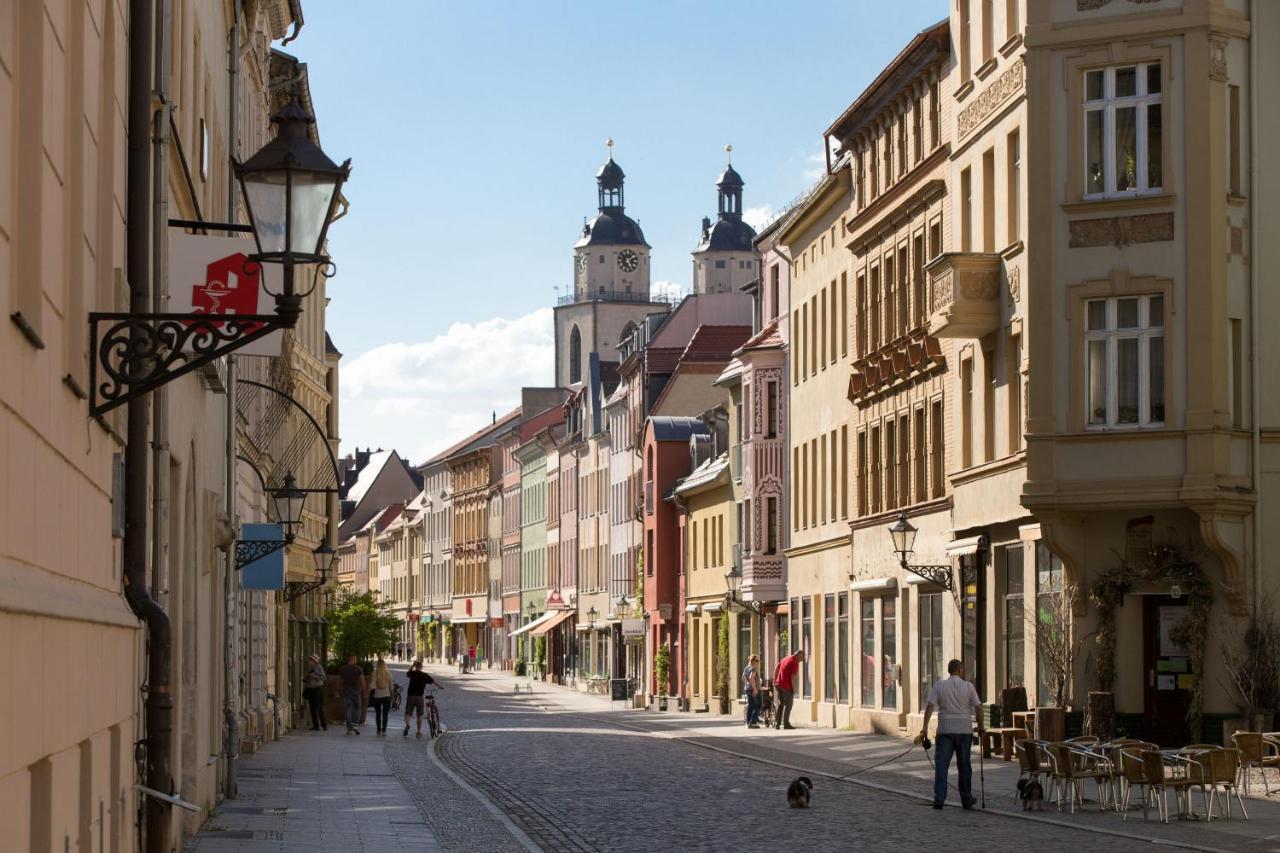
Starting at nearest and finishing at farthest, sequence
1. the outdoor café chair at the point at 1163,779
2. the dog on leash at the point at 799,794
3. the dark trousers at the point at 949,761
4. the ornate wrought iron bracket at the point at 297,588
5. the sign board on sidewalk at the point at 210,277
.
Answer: the sign board on sidewalk at the point at 210,277 → the outdoor café chair at the point at 1163,779 → the dark trousers at the point at 949,761 → the dog on leash at the point at 799,794 → the ornate wrought iron bracket at the point at 297,588

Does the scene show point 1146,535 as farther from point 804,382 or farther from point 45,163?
point 45,163

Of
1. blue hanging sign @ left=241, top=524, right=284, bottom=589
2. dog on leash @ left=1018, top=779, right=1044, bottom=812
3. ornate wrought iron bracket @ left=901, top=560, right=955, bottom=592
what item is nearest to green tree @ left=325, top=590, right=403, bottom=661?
ornate wrought iron bracket @ left=901, top=560, right=955, bottom=592

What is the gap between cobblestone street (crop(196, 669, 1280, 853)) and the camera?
20.7 meters

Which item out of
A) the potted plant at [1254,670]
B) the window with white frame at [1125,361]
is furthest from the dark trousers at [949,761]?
the window with white frame at [1125,361]

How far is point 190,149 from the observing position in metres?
18.3

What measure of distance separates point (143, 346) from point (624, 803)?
58.8 ft

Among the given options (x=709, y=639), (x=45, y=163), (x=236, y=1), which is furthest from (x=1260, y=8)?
(x=709, y=639)

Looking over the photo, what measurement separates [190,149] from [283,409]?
23.8 meters

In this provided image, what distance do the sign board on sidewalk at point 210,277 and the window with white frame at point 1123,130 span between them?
20.4 meters

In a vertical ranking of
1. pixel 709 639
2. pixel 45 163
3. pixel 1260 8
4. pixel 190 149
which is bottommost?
pixel 709 639

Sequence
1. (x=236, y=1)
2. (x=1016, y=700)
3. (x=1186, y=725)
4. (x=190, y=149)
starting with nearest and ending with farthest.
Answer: (x=190, y=149)
(x=236, y=1)
(x=1186, y=725)
(x=1016, y=700)

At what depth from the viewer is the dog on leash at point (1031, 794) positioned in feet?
78.9

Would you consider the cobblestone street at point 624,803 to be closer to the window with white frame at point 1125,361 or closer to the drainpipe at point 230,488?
the drainpipe at point 230,488

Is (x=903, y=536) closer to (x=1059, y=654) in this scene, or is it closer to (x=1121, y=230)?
(x=1059, y=654)
